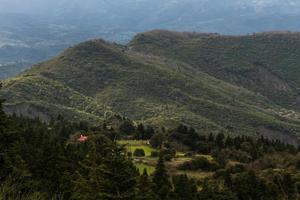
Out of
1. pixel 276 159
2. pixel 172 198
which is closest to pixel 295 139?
pixel 276 159

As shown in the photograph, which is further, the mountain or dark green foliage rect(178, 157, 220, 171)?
the mountain

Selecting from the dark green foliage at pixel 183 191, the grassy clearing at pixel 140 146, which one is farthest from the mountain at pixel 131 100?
the dark green foliage at pixel 183 191

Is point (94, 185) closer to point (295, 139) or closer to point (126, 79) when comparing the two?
point (295, 139)

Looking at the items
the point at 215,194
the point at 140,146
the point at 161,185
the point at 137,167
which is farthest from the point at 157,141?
the point at 215,194

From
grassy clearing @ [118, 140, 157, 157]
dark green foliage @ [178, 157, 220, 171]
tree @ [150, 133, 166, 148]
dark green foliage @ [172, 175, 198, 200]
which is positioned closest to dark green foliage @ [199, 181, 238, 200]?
dark green foliage @ [172, 175, 198, 200]

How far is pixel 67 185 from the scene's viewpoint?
1363 inches

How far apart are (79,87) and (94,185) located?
530 feet

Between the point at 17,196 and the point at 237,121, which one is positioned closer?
the point at 17,196

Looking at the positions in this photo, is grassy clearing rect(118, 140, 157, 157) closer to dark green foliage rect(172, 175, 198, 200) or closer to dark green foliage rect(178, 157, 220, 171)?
dark green foliage rect(178, 157, 220, 171)

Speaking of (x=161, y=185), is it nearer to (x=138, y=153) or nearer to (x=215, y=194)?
(x=215, y=194)

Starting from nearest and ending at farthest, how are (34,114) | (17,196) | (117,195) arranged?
(17,196) → (117,195) → (34,114)

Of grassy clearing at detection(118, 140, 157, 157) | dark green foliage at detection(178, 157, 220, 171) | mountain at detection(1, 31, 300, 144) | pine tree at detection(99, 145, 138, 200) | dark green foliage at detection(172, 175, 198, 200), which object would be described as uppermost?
pine tree at detection(99, 145, 138, 200)

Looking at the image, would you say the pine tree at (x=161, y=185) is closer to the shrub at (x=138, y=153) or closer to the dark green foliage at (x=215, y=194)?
the dark green foliage at (x=215, y=194)

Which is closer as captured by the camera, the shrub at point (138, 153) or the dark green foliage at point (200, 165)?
the dark green foliage at point (200, 165)
